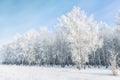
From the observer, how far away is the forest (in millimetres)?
43062

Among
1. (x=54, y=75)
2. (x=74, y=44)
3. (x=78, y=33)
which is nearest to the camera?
(x=54, y=75)

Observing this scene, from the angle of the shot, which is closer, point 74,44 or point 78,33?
point 74,44

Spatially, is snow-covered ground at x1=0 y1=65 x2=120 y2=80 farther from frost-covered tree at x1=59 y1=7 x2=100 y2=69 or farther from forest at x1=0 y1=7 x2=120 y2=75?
frost-covered tree at x1=59 y1=7 x2=100 y2=69

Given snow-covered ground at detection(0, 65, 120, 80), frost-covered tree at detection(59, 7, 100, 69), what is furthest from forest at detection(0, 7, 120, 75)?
snow-covered ground at detection(0, 65, 120, 80)

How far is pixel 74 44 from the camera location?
140 feet

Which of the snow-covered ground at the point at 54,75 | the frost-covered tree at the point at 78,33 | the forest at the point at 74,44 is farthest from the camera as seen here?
the forest at the point at 74,44

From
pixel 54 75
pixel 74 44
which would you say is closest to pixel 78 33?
pixel 74 44

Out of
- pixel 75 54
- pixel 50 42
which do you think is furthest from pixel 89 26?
pixel 50 42

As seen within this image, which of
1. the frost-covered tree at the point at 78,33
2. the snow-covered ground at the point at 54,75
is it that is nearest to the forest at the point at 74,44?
the frost-covered tree at the point at 78,33

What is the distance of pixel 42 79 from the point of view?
1736 cm

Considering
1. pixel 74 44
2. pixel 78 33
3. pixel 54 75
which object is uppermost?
pixel 78 33

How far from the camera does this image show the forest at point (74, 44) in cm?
4306

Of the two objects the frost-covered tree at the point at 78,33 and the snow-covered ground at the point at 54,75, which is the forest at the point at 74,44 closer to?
the frost-covered tree at the point at 78,33

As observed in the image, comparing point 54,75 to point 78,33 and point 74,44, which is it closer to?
point 74,44
